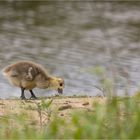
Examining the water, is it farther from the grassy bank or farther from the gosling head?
the grassy bank

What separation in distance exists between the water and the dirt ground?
2.04m

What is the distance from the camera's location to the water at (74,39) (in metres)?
12.4

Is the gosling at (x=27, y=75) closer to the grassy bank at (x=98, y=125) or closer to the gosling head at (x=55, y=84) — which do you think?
the gosling head at (x=55, y=84)

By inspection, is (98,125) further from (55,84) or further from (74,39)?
(74,39)

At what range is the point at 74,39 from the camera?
16.9 meters

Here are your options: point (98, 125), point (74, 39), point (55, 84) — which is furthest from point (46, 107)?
point (74, 39)

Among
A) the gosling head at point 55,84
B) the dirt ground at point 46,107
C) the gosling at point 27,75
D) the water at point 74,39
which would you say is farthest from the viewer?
the water at point 74,39

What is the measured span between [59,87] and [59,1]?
14.0 m

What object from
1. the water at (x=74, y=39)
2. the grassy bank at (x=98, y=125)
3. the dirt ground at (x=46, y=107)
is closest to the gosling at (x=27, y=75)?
the dirt ground at (x=46, y=107)

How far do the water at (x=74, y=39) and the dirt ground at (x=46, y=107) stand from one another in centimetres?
204

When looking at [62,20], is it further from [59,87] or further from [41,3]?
[59,87]

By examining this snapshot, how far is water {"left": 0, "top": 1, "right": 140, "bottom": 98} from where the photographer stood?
12.4 meters

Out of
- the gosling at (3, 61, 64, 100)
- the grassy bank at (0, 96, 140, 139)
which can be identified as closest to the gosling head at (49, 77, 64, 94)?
the gosling at (3, 61, 64, 100)

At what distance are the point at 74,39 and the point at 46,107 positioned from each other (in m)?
10.8
